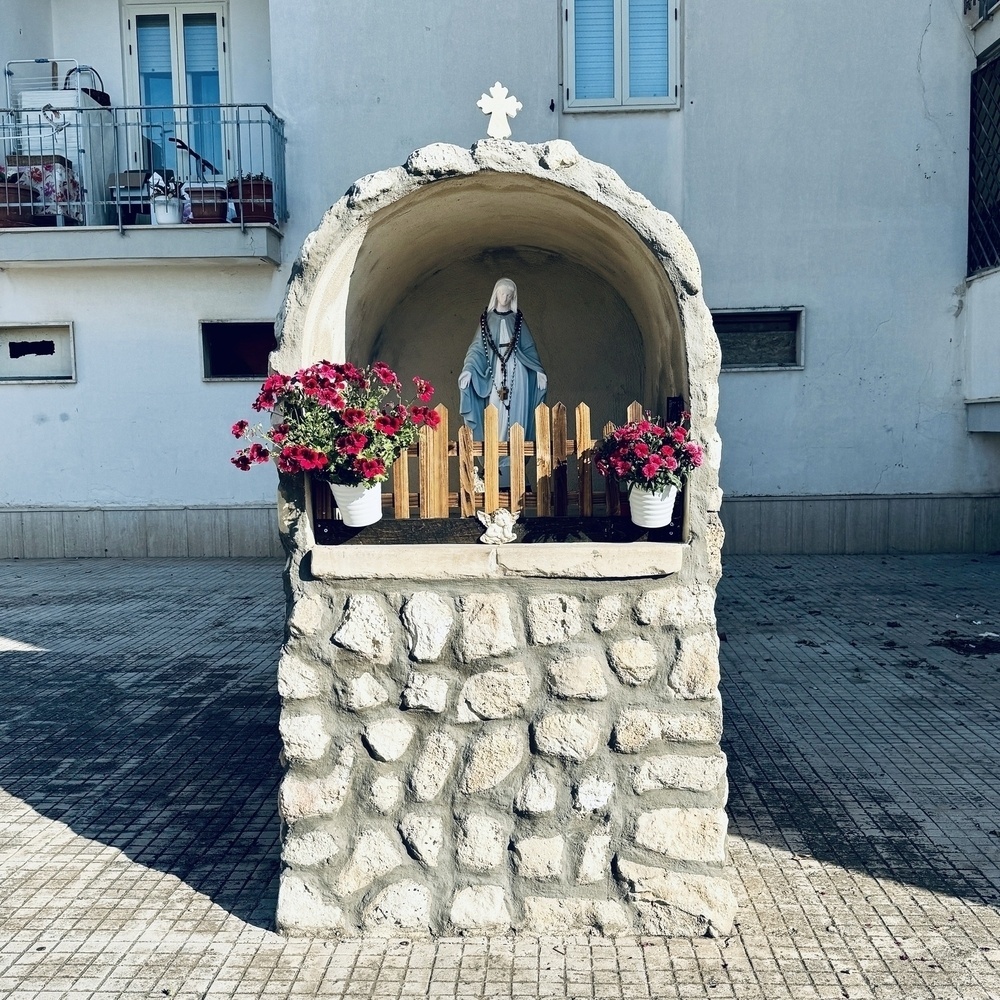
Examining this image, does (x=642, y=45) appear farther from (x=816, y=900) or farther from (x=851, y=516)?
(x=816, y=900)

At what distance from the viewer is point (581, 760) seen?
416cm

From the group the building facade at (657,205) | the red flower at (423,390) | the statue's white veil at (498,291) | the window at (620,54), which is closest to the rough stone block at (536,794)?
the red flower at (423,390)

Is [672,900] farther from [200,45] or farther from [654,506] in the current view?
[200,45]

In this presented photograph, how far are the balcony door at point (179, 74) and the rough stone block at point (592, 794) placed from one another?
11.8 metres

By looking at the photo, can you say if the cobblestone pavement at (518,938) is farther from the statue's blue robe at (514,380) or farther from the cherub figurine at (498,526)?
the statue's blue robe at (514,380)

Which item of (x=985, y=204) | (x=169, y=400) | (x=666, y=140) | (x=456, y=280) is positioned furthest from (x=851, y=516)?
(x=169, y=400)

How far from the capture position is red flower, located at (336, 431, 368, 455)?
4.09 m

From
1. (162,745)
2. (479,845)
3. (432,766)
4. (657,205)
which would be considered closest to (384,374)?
(432,766)

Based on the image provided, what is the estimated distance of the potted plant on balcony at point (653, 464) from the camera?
4.20m

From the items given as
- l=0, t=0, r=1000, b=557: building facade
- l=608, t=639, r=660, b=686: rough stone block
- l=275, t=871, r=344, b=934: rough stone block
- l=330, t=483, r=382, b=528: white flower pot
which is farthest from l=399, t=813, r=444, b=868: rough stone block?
l=0, t=0, r=1000, b=557: building facade

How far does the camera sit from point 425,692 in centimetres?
418

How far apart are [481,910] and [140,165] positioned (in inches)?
494

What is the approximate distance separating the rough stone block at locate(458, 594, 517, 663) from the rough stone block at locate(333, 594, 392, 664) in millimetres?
310

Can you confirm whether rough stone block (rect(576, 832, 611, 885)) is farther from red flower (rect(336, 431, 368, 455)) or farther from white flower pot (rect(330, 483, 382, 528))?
red flower (rect(336, 431, 368, 455))
